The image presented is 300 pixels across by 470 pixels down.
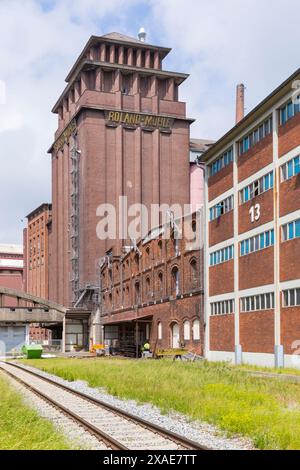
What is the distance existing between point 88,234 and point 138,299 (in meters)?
17.0

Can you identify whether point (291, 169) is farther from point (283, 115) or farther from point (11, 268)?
point (11, 268)

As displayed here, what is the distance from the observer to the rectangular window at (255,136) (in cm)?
3656

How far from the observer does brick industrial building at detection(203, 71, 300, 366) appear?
109 ft

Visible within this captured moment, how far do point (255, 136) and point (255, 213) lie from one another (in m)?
4.60

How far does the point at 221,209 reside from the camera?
43406 millimetres

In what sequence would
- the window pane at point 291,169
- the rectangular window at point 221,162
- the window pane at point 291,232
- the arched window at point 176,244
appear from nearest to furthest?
the window pane at point 291,232, the window pane at point 291,169, the rectangular window at point 221,162, the arched window at point 176,244

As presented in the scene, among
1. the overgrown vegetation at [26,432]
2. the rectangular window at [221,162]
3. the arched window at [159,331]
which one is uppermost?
the rectangular window at [221,162]

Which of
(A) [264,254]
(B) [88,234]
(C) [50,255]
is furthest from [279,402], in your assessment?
(C) [50,255]

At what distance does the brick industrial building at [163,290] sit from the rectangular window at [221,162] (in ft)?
12.9

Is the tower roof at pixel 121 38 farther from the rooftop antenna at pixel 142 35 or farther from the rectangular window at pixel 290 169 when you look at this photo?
the rectangular window at pixel 290 169

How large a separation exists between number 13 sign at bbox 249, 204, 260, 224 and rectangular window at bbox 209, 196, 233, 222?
11.7 ft

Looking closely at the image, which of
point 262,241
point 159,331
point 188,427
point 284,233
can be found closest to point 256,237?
point 262,241

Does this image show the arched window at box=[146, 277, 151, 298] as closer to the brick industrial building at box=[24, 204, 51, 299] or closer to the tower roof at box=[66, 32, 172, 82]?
the tower roof at box=[66, 32, 172, 82]

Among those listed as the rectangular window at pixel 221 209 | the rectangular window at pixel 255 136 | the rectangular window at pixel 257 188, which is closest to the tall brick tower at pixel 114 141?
the rectangular window at pixel 221 209
